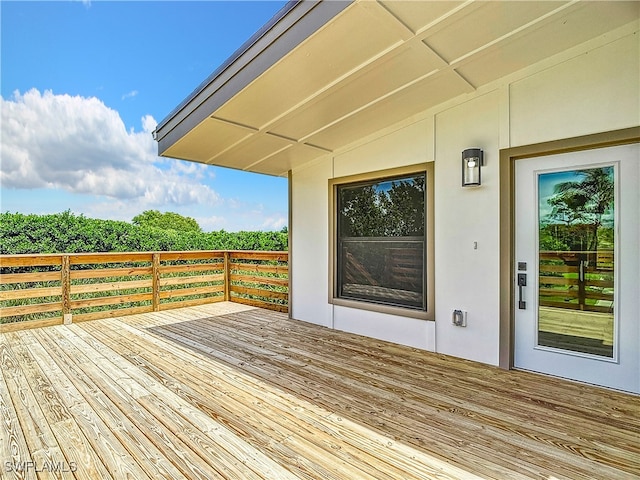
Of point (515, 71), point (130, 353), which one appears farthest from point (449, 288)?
point (130, 353)

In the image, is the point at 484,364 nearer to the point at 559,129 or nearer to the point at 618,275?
the point at 618,275

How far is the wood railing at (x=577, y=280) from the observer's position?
109 inches

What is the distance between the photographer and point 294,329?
473 centimetres

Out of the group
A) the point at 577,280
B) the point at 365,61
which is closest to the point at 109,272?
the point at 365,61

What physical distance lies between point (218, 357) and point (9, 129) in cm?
1088

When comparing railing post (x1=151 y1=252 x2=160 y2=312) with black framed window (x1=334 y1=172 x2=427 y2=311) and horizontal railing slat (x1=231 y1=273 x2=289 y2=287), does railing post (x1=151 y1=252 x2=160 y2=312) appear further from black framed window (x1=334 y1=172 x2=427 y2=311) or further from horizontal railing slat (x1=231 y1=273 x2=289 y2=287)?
black framed window (x1=334 y1=172 x2=427 y2=311)

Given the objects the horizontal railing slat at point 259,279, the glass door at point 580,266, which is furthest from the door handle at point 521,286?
the horizontal railing slat at point 259,279

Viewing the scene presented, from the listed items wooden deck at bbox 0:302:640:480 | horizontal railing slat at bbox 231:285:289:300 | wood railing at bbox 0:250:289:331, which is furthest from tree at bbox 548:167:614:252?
horizontal railing slat at bbox 231:285:289:300

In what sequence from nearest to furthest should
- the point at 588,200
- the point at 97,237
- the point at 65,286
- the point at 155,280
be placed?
the point at 588,200 < the point at 65,286 < the point at 155,280 < the point at 97,237

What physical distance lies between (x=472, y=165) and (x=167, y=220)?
15.6 metres

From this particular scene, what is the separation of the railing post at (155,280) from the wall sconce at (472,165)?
5045 millimetres

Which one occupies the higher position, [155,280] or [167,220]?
[167,220]

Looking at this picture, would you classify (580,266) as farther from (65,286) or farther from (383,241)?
(65,286)

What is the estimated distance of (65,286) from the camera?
5.04 m
